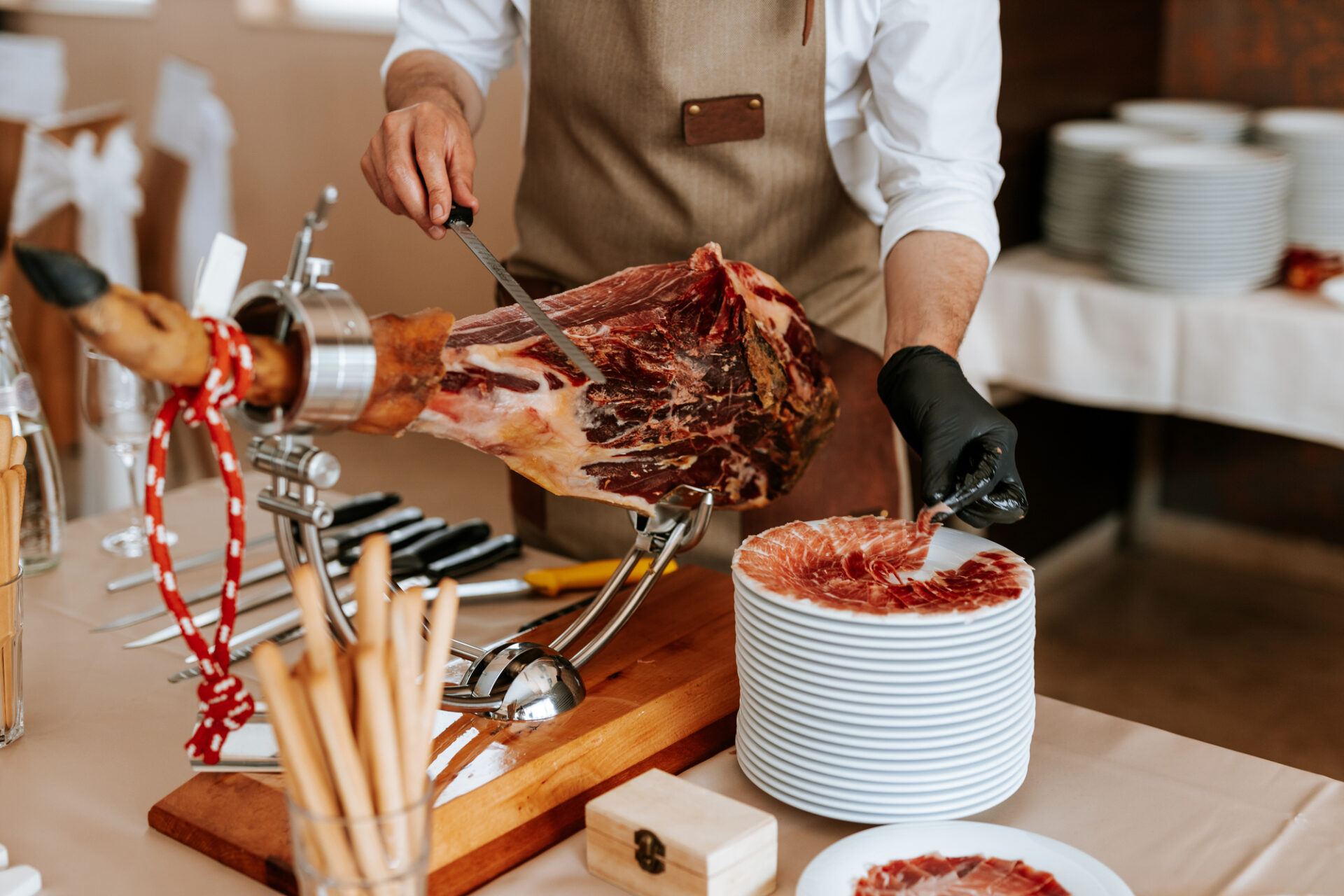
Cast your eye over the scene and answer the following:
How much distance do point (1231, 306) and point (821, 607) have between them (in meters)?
1.76

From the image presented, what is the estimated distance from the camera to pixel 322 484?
31.0 inches

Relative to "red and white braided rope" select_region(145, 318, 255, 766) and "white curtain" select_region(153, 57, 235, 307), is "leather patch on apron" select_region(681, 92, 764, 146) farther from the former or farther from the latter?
"white curtain" select_region(153, 57, 235, 307)

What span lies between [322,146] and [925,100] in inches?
129

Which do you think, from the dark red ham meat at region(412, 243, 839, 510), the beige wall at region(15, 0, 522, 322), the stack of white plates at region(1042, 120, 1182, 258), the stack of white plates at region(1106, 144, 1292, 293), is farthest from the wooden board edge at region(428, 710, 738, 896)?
the beige wall at region(15, 0, 522, 322)

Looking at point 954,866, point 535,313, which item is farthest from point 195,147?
point 954,866

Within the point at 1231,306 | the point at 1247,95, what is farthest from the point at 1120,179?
the point at 1247,95

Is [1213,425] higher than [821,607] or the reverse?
the reverse

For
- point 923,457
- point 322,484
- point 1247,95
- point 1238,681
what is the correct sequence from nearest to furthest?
1. point 322,484
2. point 923,457
3. point 1238,681
4. point 1247,95

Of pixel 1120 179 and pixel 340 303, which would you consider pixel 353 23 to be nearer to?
pixel 1120 179

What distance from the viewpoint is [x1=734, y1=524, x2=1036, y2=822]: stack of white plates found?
84 cm

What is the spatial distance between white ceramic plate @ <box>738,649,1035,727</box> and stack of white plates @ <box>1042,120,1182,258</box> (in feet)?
6.37

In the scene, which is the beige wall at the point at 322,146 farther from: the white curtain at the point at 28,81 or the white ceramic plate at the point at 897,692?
the white ceramic plate at the point at 897,692

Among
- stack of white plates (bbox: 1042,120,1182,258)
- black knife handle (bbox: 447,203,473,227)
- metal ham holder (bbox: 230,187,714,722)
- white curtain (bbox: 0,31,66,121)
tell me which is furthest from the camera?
white curtain (bbox: 0,31,66,121)

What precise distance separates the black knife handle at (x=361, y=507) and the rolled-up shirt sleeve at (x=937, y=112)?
676 mm
